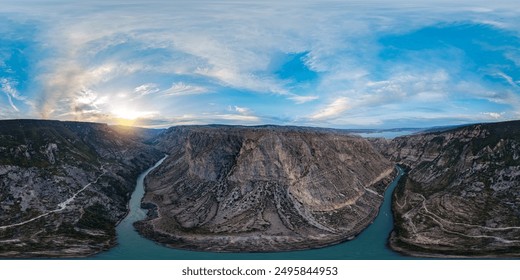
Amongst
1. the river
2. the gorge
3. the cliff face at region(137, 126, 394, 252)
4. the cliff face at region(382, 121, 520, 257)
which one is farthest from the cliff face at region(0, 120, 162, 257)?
the cliff face at region(382, 121, 520, 257)

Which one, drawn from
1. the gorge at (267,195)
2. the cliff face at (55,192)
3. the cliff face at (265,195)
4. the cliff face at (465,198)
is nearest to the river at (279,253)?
the gorge at (267,195)

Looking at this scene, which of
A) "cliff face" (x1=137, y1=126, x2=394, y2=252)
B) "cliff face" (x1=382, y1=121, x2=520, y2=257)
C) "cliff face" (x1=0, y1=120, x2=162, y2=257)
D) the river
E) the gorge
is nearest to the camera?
the river

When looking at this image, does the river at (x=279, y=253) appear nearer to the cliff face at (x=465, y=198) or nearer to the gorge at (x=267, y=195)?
the gorge at (x=267, y=195)

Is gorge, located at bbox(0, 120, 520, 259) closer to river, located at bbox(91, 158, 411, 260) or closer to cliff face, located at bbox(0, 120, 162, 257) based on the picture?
cliff face, located at bbox(0, 120, 162, 257)

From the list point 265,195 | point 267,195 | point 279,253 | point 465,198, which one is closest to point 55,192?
point 265,195

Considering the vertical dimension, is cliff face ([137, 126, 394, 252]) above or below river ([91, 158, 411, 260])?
above

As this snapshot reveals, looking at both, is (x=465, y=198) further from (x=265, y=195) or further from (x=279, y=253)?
(x=279, y=253)
